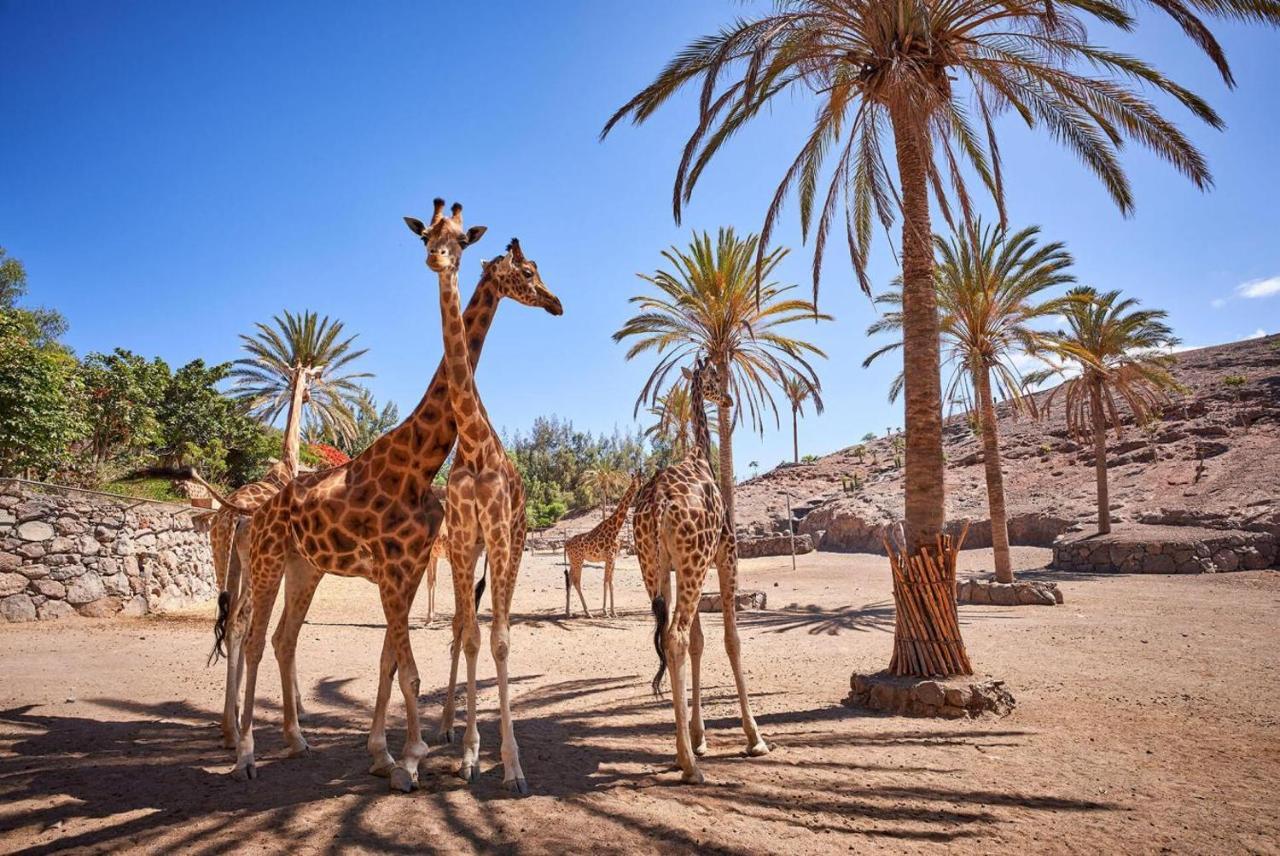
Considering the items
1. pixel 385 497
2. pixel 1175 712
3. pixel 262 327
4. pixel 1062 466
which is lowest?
pixel 1175 712

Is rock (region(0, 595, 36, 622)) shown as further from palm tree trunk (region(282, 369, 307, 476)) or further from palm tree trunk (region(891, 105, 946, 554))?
palm tree trunk (region(891, 105, 946, 554))

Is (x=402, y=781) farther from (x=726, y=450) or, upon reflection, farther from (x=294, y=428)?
(x=726, y=450)

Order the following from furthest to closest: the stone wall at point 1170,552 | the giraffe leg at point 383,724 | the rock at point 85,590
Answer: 1. the stone wall at point 1170,552
2. the rock at point 85,590
3. the giraffe leg at point 383,724

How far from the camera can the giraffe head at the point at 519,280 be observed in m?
5.90

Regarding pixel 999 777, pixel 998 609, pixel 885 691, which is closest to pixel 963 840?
pixel 999 777

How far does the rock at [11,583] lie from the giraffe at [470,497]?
12838 mm

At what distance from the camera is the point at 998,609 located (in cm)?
1482

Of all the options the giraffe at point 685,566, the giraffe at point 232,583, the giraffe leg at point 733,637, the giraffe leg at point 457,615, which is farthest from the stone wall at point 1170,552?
the giraffe at point 232,583

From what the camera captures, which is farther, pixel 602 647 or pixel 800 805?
pixel 602 647

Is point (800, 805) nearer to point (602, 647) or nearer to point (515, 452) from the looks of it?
point (602, 647)

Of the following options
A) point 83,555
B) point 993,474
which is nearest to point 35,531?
point 83,555

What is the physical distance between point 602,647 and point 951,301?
1387 cm

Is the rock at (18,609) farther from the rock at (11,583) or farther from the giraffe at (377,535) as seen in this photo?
the giraffe at (377,535)

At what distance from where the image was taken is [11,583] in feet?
41.8
